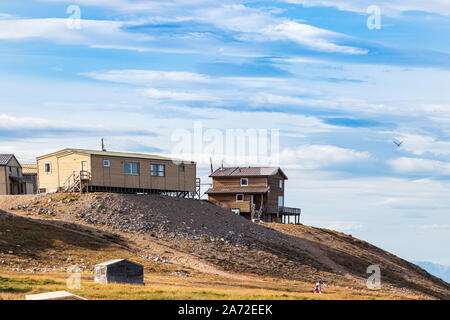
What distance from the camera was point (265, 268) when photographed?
5734 cm

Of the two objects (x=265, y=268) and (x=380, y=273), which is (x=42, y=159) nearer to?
(x=265, y=268)

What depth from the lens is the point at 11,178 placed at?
270 feet

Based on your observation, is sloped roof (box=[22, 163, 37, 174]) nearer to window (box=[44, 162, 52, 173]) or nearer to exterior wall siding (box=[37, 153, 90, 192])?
exterior wall siding (box=[37, 153, 90, 192])

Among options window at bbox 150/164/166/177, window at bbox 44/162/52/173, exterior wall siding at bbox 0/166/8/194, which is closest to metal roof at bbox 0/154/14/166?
exterior wall siding at bbox 0/166/8/194

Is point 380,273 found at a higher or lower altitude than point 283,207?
lower

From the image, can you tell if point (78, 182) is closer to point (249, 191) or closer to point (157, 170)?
point (157, 170)

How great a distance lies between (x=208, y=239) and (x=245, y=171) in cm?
2965

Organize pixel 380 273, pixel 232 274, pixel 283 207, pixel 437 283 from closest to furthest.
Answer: pixel 232 274 → pixel 380 273 → pixel 437 283 → pixel 283 207

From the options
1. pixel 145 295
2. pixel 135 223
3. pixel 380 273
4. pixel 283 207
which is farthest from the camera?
pixel 283 207

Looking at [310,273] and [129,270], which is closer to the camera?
[129,270]

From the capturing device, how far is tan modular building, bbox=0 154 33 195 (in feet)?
262

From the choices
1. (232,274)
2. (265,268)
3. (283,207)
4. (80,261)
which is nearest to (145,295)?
(80,261)

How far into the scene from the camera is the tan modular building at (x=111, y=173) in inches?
2628

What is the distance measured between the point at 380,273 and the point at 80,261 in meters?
34.3
